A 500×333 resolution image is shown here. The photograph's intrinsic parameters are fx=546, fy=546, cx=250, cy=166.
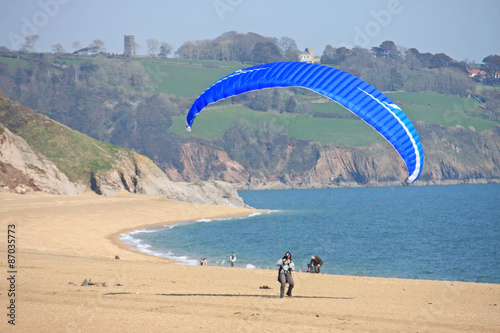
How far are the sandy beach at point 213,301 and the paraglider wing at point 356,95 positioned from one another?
3708 millimetres

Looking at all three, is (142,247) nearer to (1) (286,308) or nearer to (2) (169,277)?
(2) (169,277)

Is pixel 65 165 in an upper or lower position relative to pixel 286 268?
upper

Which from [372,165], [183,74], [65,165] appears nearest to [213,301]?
[65,165]

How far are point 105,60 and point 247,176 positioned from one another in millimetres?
56901

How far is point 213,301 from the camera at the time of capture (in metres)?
13.6

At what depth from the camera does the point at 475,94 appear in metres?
167

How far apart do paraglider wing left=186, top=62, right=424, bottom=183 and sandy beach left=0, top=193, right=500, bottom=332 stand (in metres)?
3.71

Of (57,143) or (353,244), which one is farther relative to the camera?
(57,143)

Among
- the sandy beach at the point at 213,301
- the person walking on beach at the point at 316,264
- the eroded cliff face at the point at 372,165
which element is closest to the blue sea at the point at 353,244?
the person walking on beach at the point at 316,264

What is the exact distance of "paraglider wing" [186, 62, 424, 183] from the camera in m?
14.3

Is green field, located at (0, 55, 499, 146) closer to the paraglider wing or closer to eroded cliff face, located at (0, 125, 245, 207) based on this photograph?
eroded cliff face, located at (0, 125, 245, 207)

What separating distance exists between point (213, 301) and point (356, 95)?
21.4 feet

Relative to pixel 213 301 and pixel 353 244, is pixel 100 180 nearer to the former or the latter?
pixel 353 244

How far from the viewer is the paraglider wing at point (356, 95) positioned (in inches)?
561
